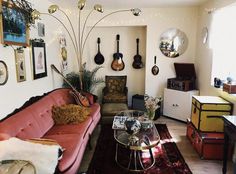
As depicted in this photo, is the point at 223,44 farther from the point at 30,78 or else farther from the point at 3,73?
the point at 3,73

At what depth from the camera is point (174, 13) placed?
166 inches

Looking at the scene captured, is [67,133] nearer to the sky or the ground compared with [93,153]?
nearer to the sky

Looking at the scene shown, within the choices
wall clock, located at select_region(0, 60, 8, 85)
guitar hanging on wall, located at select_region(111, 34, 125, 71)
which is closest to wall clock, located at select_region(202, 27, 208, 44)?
guitar hanging on wall, located at select_region(111, 34, 125, 71)

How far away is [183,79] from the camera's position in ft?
13.5

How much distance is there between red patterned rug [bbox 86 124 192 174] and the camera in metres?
2.33

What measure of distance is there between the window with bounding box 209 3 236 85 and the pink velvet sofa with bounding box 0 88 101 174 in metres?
2.23

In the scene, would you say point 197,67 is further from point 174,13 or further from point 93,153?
point 93,153

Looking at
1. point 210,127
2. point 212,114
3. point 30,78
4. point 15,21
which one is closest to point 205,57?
point 212,114

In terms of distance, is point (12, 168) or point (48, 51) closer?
point (12, 168)

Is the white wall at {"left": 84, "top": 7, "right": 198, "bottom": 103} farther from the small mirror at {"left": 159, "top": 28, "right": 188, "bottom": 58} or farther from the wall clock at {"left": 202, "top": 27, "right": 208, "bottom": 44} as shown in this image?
the wall clock at {"left": 202, "top": 27, "right": 208, "bottom": 44}

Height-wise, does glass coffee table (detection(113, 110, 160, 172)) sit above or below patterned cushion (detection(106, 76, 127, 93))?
below

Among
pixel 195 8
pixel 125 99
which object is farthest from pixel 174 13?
pixel 125 99

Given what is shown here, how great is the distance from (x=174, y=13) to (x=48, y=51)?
271 cm

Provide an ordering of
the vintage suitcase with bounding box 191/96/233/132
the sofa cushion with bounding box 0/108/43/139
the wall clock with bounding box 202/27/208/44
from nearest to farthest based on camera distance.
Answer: the sofa cushion with bounding box 0/108/43/139 → the vintage suitcase with bounding box 191/96/233/132 → the wall clock with bounding box 202/27/208/44
